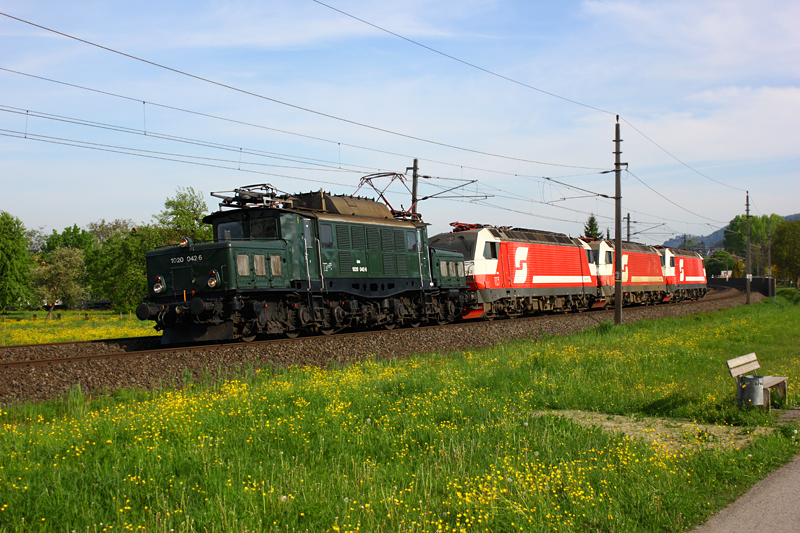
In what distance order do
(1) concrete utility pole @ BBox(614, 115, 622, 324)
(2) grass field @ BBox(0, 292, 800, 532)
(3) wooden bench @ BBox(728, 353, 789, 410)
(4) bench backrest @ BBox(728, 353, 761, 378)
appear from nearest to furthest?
(2) grass field @ BBox(0, 292, 800, 532)
(3) wooden bench @ BBox(728, 353, 789, 410)
(4) bench backrest @ BBox(728, 353, 761, 378)
(1) concrete utility pole @ BBox(614, 115, 622, 324)

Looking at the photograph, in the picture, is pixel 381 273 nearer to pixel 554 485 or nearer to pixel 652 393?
pixel 652 393

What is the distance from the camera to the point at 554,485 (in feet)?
21.0

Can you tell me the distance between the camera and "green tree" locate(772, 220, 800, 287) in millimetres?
97750

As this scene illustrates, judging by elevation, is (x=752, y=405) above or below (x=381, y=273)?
below

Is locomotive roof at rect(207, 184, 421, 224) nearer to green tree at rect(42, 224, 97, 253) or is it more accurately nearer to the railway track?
the railway track

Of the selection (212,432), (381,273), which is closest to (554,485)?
(212,432)

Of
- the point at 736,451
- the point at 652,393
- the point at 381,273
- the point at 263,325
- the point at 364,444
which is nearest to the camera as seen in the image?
the point at 736,451

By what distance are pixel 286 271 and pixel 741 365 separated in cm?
1120

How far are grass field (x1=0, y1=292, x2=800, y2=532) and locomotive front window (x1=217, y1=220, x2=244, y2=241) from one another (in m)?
5.37

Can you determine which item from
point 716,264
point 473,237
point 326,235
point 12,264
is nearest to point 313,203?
point 326,235

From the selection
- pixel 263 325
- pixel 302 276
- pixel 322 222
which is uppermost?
pixel 322 222

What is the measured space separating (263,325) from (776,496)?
1259 cm

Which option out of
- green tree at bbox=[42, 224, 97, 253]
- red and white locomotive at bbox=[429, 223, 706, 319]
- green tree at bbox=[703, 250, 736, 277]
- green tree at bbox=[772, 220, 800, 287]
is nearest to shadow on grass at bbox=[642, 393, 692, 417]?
red and white locomotive at bbox=[429, 223, 706, 319]

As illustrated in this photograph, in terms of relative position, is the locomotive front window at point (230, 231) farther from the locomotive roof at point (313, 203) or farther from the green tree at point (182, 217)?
the green tree at point (182, 217)
